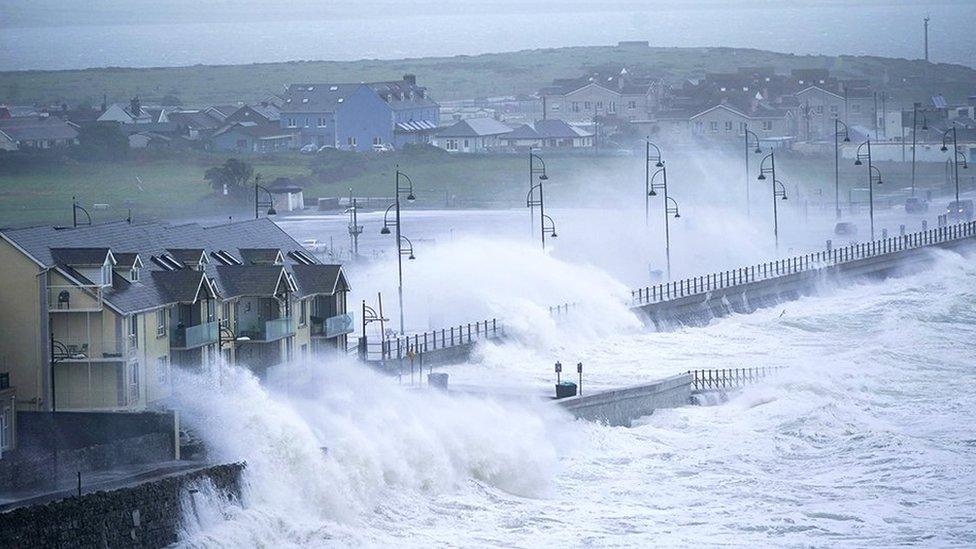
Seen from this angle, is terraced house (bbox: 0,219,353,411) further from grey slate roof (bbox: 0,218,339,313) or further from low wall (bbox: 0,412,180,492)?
low wall (bbox: 0,412,180,492)

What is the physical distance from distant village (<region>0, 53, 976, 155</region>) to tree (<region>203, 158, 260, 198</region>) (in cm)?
390

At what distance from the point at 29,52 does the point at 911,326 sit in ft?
134

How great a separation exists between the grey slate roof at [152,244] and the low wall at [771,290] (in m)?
18.6

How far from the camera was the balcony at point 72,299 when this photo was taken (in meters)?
31.0

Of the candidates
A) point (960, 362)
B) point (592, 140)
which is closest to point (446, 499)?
point (960, 362)

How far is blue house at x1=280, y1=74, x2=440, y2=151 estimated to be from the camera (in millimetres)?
105625

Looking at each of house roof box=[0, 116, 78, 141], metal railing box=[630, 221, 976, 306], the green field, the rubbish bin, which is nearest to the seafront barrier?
metal railing box=[630, 221, 976, 306]

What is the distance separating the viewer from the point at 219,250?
37531 millimetres

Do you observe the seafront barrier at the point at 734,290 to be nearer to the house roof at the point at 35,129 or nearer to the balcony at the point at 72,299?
the balcony at the point at 72,299

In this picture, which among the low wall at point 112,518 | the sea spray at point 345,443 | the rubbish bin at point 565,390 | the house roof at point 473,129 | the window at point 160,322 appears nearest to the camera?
the low wall at point 112,518

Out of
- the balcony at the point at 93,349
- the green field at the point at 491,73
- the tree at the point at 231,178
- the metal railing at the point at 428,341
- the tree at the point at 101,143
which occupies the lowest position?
the metal railing at the point at 428,341

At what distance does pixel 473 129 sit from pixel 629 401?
71453mm

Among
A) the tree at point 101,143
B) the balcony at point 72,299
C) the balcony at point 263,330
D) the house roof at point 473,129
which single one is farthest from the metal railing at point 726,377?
the house roof at point 473,129

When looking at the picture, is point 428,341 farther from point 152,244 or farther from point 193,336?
point 193,336
